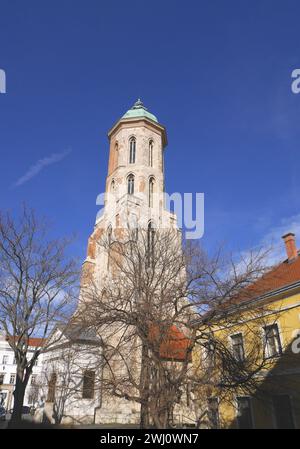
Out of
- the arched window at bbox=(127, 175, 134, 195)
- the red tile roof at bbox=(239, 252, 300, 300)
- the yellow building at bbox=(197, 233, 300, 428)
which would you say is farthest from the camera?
the arched window at bbox=(127, 175, 134, 195)

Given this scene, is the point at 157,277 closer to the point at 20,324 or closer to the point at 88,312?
the point at 88,312

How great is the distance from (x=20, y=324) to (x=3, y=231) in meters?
5.03

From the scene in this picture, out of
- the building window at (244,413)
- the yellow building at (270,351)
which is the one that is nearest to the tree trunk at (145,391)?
the yellow building at (270,351)

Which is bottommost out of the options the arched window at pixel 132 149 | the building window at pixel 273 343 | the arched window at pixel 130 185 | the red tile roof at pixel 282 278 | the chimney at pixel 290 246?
the building window at pixel 273 343

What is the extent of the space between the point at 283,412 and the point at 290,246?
9.41 metres

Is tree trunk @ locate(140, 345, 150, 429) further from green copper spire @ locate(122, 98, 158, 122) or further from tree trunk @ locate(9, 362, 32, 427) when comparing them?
green copper spire @ locate(122, 98, 158, 122)

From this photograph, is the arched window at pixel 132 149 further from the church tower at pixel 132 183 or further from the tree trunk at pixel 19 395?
the tree trunk at pixel 19 395

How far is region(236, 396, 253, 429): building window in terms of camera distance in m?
16.3

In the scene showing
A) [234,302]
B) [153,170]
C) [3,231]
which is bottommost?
[234,302]

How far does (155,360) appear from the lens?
11.1 meters

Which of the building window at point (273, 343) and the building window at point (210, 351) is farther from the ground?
the building window at point (273, 343)

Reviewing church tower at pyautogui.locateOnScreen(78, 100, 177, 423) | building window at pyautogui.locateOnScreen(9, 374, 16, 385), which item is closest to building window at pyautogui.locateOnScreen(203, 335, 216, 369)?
church tower at pyautogui.locateOnScreen(78, 100, 177, 423)

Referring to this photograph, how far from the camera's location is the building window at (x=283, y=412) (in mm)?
14595
